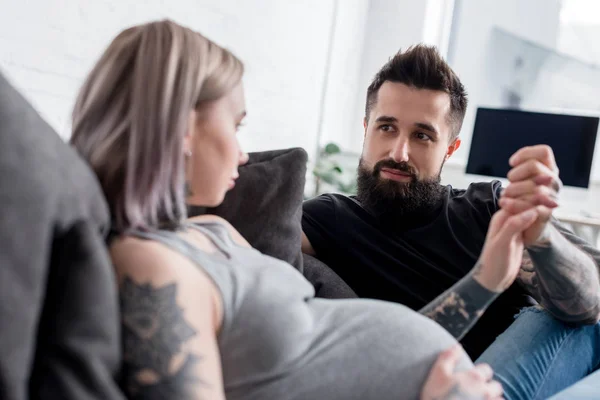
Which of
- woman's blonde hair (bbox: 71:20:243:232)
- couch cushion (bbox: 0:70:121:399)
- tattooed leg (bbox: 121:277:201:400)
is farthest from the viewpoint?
woman's blonde hair (bbox: 71:20:243:232)

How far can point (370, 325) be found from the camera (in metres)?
0.91

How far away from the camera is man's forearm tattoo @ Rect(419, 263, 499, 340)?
1.08m

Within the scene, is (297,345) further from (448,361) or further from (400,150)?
(400,150)

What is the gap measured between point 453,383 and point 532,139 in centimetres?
228

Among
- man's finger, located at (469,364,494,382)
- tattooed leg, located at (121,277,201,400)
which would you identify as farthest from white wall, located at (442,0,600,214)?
tattooed leg, located at (121,277,201,400)

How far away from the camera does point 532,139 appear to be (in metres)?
2.91

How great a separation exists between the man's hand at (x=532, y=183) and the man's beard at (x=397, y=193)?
0.56 meters

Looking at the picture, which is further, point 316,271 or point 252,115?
point 252,115

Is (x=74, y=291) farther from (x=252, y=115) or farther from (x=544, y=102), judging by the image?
(x=544, y=102)

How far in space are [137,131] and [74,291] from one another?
0.24 metres

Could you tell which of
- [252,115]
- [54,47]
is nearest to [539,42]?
[252,115]

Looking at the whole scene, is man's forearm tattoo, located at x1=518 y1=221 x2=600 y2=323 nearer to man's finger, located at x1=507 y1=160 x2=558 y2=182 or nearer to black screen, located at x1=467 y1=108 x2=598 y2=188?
man's finger, located at x1=507 y1=160 x2=558 y2=182

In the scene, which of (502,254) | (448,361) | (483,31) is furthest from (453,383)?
(483,31)

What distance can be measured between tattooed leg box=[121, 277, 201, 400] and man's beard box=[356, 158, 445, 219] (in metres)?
1.01
